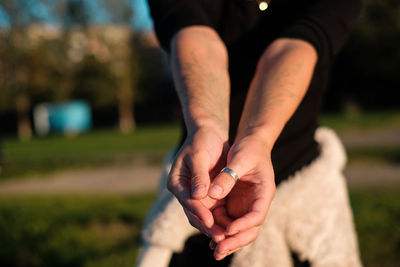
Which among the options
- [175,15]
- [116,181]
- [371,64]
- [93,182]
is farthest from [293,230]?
[371,64]

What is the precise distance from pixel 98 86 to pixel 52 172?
1937 centimetres

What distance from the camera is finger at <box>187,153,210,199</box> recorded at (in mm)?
701

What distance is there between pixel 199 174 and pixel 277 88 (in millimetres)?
352

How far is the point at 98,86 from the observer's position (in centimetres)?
2677

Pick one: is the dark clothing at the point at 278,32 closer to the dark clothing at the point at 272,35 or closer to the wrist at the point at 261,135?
the dark clothing at the point at 272,35

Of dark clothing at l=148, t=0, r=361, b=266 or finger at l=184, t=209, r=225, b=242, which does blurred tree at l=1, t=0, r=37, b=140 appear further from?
finger at l=184, t=209, r=225, b=242

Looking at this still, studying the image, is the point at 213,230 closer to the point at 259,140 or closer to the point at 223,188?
the point at 223,188

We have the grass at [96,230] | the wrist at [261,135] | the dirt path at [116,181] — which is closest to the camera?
the wrist at [261,135]

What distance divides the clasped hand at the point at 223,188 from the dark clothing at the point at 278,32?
0.96ft

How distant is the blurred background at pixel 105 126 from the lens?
3.71 metres

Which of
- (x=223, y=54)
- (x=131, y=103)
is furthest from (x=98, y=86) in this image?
(x=223, y=54)

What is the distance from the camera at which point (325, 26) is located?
3.39ft

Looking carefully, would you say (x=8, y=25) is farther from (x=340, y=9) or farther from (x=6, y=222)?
(x=340, y=9)

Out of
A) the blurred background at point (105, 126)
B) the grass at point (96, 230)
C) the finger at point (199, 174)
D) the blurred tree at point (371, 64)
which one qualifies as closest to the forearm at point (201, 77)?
the finger at point (199, 174)
